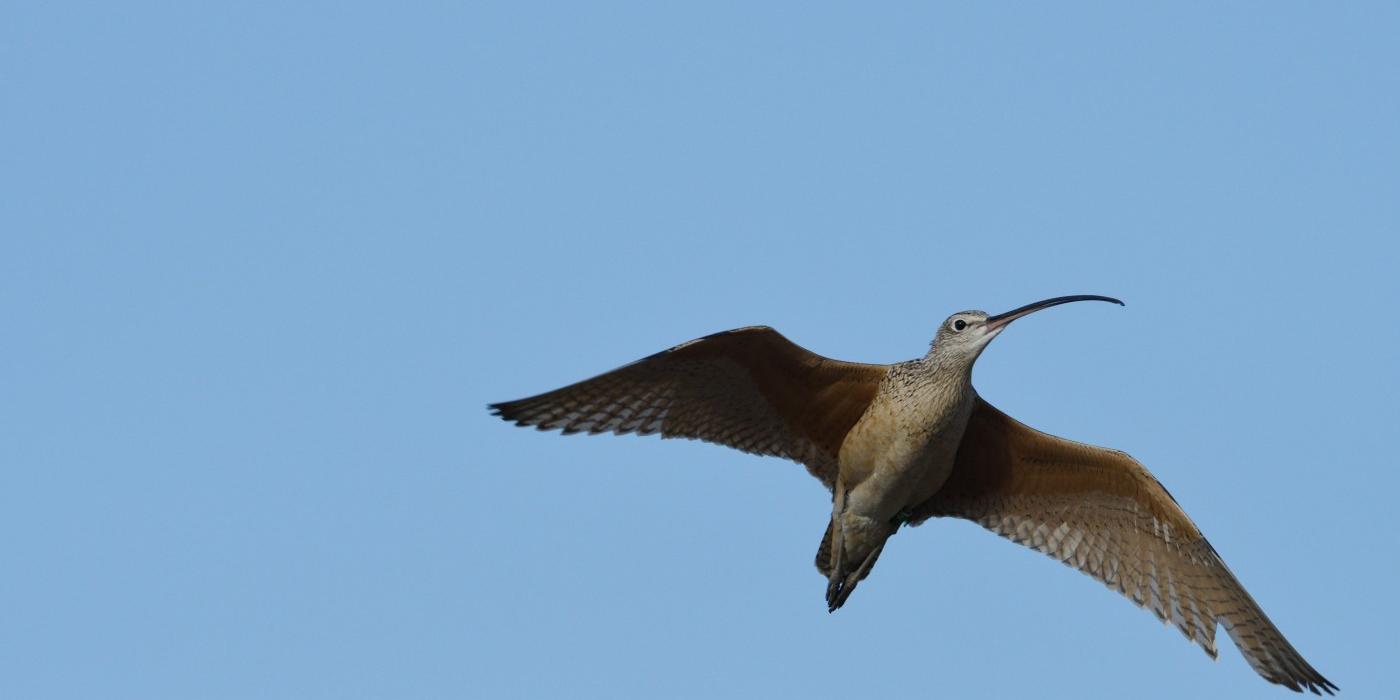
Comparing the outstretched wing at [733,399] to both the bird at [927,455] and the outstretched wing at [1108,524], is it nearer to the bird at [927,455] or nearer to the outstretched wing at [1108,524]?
the bird at [927,455]

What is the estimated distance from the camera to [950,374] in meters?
14.6

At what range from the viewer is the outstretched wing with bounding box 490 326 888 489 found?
14.9 m

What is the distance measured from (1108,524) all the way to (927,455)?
7.85ft

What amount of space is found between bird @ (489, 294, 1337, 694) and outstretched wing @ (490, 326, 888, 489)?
13mm

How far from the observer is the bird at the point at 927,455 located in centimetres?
1481

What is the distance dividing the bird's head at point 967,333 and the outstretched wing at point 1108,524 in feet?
2.99

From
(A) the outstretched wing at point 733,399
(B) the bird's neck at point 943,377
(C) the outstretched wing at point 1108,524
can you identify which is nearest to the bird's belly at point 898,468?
(B) the bird's neck at point 943,377

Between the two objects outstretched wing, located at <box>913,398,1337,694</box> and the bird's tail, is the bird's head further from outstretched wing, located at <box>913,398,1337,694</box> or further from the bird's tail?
the bird's tail

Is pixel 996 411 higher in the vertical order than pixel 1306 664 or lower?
higher

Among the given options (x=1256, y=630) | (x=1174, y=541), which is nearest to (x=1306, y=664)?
(x=1256, y=630)

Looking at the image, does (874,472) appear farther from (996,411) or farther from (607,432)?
(607,432)

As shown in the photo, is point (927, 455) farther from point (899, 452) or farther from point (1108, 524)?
point (1108, 524)

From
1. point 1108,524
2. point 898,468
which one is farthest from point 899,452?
point 1108,524

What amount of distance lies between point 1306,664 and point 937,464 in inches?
157
